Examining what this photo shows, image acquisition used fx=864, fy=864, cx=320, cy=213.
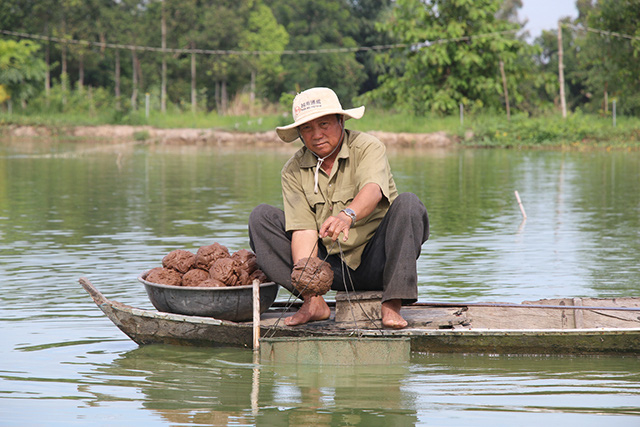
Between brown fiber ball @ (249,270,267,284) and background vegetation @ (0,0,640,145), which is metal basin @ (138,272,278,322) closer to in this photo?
brown fiber ball @ (249,270,267,284)

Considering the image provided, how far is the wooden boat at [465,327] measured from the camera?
14.0ft

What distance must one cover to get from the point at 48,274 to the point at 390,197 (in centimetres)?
349

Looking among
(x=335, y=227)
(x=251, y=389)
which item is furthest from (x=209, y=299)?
(x=335, y=227)

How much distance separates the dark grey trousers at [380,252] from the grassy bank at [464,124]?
68.9 feet

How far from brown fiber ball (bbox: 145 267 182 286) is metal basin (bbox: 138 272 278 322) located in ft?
0.15

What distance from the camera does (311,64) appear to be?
39438 millimetres

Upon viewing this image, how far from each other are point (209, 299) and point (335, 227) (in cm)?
86

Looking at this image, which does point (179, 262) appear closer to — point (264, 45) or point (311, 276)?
point (311, 276)

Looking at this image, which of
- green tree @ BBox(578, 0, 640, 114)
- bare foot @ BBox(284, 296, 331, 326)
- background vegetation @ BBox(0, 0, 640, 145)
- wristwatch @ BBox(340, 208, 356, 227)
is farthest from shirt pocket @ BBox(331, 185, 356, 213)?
green tree @ BBox(578, 0, 640, 114)

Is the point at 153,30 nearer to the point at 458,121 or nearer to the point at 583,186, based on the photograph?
the point at 458,121

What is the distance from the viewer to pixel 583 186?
45.4 ft

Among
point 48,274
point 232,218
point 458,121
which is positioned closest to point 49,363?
point 48,274

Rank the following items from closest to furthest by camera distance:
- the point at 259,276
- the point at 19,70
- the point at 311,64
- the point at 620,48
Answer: the point at 259,276 < the point at 620,48 < the point at 19,70 < the point at 311,64

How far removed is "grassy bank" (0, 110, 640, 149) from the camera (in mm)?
24781
